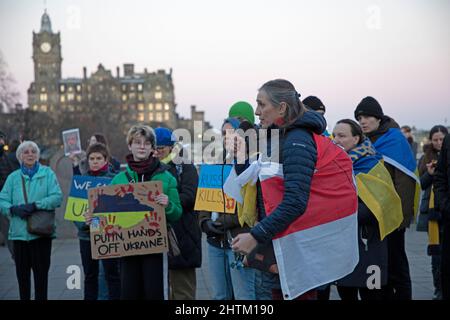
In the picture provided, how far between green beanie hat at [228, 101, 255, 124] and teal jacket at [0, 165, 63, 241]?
7.66 ft

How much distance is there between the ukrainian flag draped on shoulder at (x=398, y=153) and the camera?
586cm

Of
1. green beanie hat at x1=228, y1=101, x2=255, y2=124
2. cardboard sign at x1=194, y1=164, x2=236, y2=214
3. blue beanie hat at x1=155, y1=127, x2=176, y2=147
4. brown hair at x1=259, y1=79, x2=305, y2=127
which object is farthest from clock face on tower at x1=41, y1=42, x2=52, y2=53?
brown hair at x1=259, y1=79, x2=305, y2=127

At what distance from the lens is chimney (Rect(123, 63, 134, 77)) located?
611 ft

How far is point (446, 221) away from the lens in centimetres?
532

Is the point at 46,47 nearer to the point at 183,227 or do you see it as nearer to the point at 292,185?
the point at 183,227

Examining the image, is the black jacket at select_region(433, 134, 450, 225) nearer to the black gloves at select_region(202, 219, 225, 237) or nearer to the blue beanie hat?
the black gloves at select_region(202, 219, 225, 237)

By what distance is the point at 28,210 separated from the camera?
657 centimetres

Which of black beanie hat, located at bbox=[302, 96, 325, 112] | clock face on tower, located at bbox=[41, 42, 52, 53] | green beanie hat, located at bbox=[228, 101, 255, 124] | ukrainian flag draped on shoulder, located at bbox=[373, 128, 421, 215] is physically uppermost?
clock face on tower, located at bbox=[41, 42, 52, 53]

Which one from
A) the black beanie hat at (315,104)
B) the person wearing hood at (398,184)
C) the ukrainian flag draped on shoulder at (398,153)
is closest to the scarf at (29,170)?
the black beanie hat at (315,104)

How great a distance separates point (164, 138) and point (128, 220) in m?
1.22
